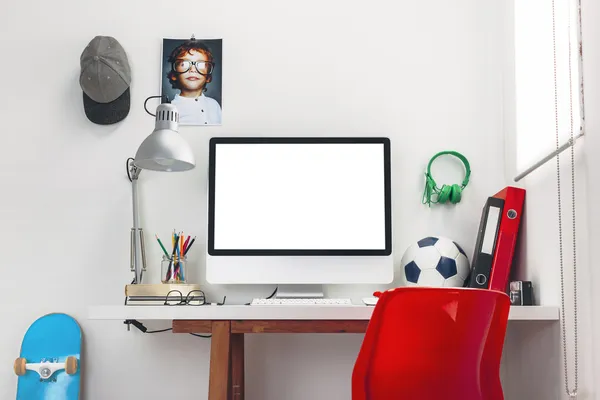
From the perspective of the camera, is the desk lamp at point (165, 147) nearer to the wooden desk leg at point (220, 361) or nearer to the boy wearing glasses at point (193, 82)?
the boy wearing glasses at point (193, 82)

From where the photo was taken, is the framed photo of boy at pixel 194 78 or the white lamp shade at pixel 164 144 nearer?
the white lamp shade at pixel 164 144

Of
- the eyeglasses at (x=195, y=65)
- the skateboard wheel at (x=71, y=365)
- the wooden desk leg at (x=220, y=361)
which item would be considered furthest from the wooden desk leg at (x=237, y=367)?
the eyeglasses at (x=195, y=65)

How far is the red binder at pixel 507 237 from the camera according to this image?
2.30 metres

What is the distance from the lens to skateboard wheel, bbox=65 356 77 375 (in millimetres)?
2463

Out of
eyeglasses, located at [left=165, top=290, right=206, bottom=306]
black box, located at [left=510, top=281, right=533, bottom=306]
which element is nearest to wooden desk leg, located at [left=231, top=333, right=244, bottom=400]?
eyeglasses, located at [left=165, top=290, right=206, bottom=306]

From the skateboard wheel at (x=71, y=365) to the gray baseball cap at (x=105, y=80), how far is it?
2.94 feet

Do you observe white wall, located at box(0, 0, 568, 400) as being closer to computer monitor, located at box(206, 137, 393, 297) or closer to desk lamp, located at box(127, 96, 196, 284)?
computer monitor, located at box(206, 137, 393, 297)

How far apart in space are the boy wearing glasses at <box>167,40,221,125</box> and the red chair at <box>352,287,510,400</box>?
4.46 feet

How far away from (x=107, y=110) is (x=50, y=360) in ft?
3.16

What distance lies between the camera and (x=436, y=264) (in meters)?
2.36

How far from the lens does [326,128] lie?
265 centimetres

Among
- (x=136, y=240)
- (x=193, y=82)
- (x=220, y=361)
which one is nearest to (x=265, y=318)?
(x=220, y=361)

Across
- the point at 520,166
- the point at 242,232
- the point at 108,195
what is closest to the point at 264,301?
the point at 242,232

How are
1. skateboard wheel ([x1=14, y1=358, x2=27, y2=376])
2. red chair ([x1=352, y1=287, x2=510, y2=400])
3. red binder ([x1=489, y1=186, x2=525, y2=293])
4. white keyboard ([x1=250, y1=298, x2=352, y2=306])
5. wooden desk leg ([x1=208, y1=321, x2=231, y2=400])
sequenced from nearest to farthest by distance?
red chair ([x1=352, y1=287, x2=510, y2=400]), wooden desk leg ([x1=208, y1=321, x2=231, y2=400]), white keyboard ([x1=250, y1=298, x2=352, y2=306]), red binder ([x1=489, y1=186, x2=525, y2=293]), skateboard wheel ([x1=14, y1=358, x2=27, y2=376])
